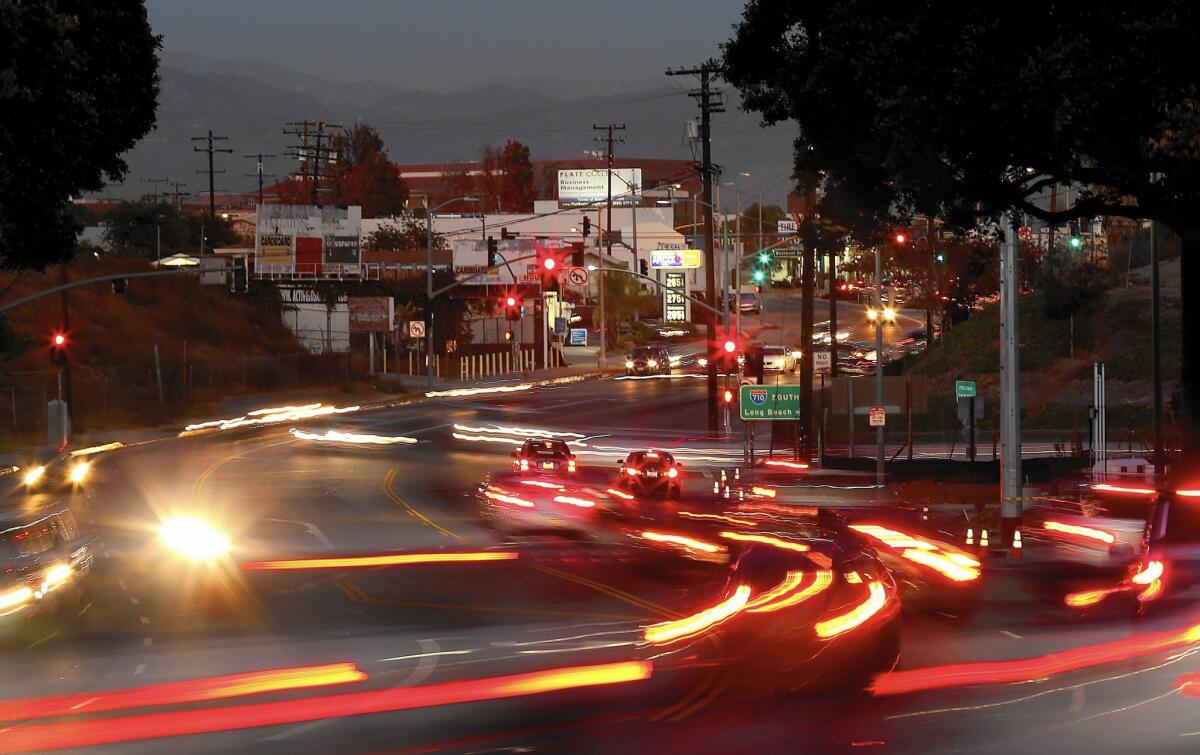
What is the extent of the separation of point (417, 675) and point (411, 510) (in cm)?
2101

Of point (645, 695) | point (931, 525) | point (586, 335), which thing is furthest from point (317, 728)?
point (586, 335)

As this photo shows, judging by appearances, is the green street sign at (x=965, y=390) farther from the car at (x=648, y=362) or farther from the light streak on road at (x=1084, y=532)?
the car at (x=648, y=362)

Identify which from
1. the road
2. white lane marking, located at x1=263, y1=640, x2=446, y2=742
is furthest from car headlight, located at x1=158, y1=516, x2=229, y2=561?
white lane marking, located at x1=263, y1=640, x2=446, y2=742

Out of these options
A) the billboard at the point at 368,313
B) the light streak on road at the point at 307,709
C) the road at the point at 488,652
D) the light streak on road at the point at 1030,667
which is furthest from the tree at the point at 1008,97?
the billboard at the point at 368,313

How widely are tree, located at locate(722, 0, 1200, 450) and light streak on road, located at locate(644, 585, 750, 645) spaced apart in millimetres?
6734

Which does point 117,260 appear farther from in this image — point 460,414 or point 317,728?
Answer: point 317,728

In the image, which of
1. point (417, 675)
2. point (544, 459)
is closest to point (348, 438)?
point (544, 459)

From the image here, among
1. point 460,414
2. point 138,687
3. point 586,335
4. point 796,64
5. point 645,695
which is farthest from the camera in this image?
point 586,335

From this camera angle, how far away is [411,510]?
35.4m

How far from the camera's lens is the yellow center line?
30.2 m

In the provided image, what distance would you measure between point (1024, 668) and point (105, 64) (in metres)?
18.6

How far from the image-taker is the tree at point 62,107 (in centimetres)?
2153

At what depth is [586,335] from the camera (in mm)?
131875

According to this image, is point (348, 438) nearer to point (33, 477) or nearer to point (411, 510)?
point (411, 510)
